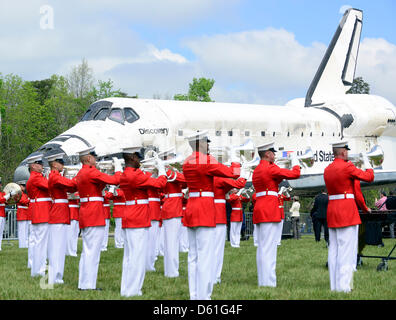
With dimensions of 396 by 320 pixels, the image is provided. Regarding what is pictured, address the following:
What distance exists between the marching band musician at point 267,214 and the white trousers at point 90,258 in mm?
2635

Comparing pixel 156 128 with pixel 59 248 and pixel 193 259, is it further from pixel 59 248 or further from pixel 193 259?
pixel 193 259

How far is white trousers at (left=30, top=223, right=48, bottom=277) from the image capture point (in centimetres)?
1134

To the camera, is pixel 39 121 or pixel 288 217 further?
pixel 39 121

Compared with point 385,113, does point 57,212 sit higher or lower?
lower

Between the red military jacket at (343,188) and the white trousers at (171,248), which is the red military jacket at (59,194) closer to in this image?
the white trousers at (171,248)

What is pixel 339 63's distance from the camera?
94.5 feet

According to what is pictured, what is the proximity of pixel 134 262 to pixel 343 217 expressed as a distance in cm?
327

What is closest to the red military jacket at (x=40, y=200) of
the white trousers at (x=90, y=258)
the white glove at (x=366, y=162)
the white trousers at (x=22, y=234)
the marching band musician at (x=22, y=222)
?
the white trousers at (x=90, y=258)

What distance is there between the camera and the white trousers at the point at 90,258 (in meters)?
9.30

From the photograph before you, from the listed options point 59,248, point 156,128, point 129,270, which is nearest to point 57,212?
point 59,248

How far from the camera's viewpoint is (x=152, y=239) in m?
12.2

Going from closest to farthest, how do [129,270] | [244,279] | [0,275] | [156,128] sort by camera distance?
[129,270]
[244,279]
[0,275]
[156,128]
